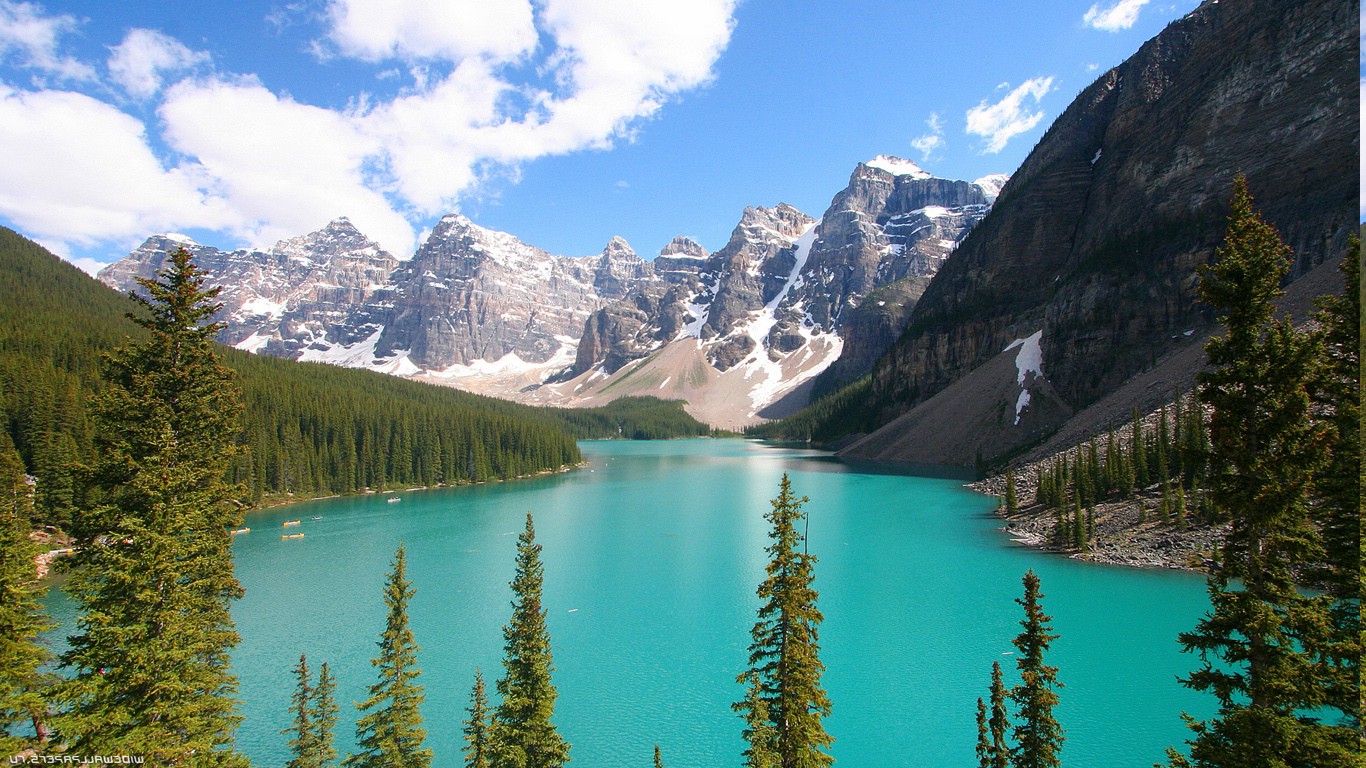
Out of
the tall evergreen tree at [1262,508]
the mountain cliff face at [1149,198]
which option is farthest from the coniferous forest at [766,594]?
the mountain cliff face at [1149,198]

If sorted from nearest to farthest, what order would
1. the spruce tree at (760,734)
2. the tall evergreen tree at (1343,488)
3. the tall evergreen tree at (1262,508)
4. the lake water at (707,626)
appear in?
the tall evergreen tree at (1343,488), the tall evergreen tree at (1262,508), the spruce tree at (760,734), the lake water at (707,626)

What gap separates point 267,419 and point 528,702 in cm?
8117

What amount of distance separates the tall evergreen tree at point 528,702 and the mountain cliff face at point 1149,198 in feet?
237

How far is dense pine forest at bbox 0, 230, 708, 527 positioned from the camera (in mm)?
54475

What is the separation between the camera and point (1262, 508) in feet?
29.0

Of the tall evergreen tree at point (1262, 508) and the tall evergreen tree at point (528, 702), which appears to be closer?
the tall evergreen tree at point (1262, 508)

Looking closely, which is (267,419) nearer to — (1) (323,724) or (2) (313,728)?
(1) (323,724)

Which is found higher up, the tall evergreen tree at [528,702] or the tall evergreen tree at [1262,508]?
the tall evergreen tree at [1262,508]

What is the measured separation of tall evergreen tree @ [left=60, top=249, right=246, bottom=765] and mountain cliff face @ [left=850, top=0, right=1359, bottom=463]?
3062 inches

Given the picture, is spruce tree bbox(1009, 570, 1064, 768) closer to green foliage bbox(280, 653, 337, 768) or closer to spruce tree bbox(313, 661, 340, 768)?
green foliage bbox(280, 653, 337, 768)

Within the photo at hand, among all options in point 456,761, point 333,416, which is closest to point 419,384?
point 333,416

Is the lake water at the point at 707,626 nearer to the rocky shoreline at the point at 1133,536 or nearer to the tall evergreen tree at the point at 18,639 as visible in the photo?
the rocky shoreline at the point at 1133,536

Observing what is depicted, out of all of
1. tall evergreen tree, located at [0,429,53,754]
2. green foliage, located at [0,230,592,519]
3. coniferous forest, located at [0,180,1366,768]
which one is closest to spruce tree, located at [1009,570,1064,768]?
coniferous forest, located at [0,180,1366,768]

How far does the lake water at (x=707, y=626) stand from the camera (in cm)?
2361
